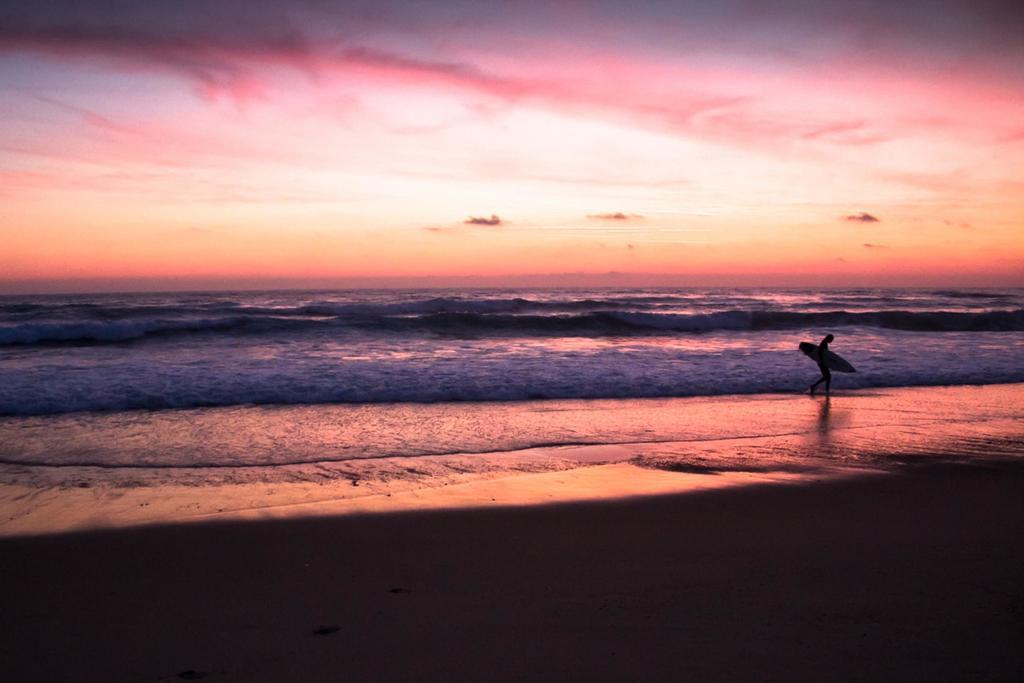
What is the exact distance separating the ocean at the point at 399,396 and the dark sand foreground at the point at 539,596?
6.55ft

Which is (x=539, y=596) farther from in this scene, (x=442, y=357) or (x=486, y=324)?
(x=486, y=324)

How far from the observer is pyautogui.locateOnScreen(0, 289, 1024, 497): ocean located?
8.50 metres

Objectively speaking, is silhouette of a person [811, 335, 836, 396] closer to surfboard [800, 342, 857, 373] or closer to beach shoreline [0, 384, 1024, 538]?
surfboard [800, 342, 857, 373]

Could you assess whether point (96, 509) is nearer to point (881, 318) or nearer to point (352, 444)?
point (352, 444)

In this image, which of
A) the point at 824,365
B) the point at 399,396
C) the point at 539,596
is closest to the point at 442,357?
the point at 399,396

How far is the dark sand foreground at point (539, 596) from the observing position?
143 inches

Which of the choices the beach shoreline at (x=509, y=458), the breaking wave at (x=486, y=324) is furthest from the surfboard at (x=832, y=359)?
the breaking wave at (x=486, y=324)

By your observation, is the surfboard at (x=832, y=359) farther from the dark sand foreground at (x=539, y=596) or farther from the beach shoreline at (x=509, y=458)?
the dark sand foreground at (x=539, y=596)

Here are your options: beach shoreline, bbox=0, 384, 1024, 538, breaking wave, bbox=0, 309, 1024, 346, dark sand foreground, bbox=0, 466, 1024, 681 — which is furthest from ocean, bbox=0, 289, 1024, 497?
dark sand foreground, bbox=0, 466, 1024, 681

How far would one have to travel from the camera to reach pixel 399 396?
1329 centimetres

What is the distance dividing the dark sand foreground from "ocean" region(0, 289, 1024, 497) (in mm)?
1997

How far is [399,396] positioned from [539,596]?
914 centimetres

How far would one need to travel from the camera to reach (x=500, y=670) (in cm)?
355

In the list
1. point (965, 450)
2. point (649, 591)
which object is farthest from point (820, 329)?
point (649, 591)
